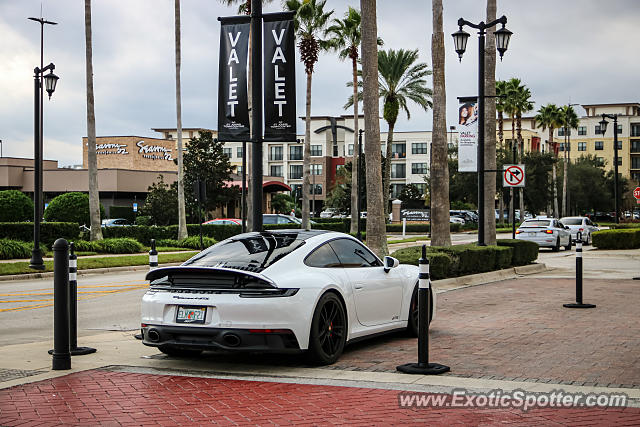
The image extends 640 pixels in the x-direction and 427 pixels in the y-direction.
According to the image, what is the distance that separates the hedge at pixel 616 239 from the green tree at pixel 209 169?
27021 mm

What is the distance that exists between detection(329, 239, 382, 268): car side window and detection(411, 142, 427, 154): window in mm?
103289

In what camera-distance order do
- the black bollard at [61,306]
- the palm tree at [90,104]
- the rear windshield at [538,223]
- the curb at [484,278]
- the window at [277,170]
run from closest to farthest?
the black bollard at [61,306]
the curb at [484,278]
the palm tree at [90,104]
the rear windshield at [538,223]
the window at [277,170]

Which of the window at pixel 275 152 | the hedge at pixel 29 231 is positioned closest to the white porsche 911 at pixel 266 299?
the hedge at pixel 29 231

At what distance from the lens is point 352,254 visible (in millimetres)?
9508

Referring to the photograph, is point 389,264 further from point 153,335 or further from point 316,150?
point 316,150

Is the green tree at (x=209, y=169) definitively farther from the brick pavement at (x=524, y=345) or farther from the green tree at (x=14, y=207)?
the brick pavement at (x=524, y=345)

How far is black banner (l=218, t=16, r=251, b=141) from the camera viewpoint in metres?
13.0

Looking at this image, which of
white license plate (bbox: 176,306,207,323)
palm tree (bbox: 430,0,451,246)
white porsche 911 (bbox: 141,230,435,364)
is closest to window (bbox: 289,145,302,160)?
palm tree (bbox: 430,0,451,246)

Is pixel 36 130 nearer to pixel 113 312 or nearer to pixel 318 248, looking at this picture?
pixel 113 312

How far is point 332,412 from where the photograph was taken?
6.35m

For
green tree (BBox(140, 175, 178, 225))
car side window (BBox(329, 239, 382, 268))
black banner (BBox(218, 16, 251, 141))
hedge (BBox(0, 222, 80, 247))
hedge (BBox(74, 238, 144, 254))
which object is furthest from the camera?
green tree (BBox(140, 175, 178, 225))

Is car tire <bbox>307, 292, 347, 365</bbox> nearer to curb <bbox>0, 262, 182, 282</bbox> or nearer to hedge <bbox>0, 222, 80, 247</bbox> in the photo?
curb <bbox>0, 262, 182, 282</bbox>

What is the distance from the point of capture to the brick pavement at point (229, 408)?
609 centimetres

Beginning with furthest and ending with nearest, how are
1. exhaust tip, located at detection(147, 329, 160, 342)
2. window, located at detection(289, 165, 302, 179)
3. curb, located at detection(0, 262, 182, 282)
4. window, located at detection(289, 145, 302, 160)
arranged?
window, located at detection(289, 165, 302, 179) < window, located at detection(289, 145, 302, 160) < curb, located at detection(0, 262, 182, 282) < exhaust tip, located at detection(147, 329, 160, 342)
